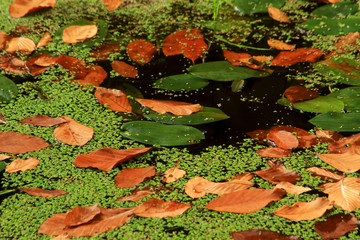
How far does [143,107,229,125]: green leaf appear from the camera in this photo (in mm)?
1284

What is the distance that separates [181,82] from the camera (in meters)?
1.48

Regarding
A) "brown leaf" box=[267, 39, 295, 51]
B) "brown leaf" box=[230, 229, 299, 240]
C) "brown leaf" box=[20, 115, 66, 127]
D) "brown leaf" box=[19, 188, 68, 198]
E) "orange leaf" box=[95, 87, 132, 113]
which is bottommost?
"brown leaf" box=[19, 188, 68, 198]

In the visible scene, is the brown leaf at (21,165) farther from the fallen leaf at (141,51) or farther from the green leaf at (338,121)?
the green leaf at (338,121)

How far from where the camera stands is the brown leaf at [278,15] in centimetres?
191

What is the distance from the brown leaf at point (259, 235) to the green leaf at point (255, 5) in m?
1.24

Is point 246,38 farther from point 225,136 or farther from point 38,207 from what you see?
point 38,207

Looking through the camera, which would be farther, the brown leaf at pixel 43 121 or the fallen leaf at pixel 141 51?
the fallen leaf at pixel 141 51

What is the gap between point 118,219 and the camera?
97 cm

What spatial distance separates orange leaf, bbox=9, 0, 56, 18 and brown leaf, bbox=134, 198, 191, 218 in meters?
1.29

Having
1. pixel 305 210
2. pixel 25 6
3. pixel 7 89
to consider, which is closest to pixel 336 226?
pixel 305 210

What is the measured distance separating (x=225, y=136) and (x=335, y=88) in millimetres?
434

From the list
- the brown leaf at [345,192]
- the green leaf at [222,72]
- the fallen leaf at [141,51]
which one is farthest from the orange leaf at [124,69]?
the brown leaf at [345,192]

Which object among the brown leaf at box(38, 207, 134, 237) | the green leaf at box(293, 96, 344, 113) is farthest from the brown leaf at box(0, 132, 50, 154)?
the green leaf at box(293, 96, 344, 113)

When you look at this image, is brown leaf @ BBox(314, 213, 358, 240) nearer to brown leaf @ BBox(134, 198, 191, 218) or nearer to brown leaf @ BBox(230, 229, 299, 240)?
brown leaf @ BBox(230, 229, 299, 240)
